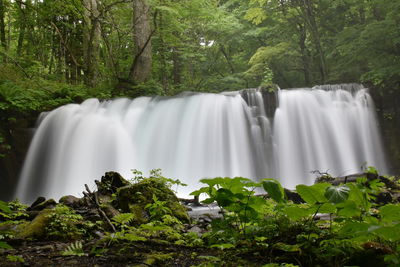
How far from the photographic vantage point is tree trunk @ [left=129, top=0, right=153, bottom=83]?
13695mm

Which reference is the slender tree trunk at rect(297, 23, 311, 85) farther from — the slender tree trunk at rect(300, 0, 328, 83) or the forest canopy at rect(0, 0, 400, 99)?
the slender tree trunk at rect(300, 0, 328, 83)

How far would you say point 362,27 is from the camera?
12.4 metres

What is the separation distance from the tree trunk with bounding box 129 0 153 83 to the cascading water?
2.93m

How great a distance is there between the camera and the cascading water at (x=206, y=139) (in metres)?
9.24

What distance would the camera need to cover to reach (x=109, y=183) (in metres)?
4.43

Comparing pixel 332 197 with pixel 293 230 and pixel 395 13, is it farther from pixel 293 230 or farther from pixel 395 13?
pixel 395 13

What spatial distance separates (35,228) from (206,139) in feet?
23.7

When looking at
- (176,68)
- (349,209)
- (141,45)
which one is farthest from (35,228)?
(176,68)

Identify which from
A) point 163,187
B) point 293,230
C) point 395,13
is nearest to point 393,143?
point 395,13

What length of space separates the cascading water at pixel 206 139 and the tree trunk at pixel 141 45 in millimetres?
2927

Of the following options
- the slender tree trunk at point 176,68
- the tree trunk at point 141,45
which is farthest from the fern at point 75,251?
the slender tree trunk at point 176,68

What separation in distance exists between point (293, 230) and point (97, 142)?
28.0 ft

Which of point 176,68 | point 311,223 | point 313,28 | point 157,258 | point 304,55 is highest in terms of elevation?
point 313,28

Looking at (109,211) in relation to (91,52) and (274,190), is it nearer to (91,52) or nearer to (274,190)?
(274,190)
